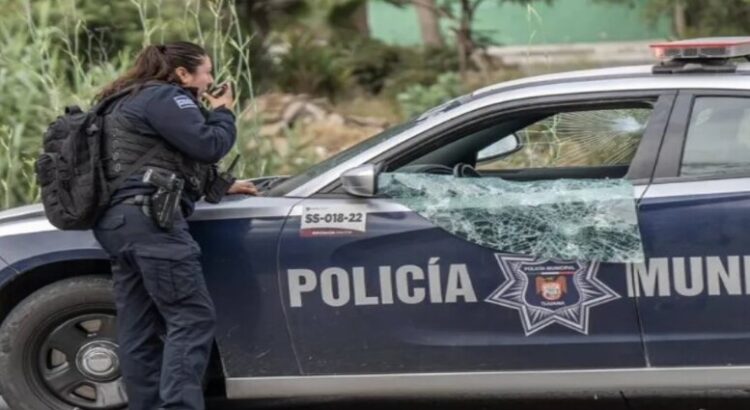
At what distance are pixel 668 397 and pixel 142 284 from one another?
7.79 feet

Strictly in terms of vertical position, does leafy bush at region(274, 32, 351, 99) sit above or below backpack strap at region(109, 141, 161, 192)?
below

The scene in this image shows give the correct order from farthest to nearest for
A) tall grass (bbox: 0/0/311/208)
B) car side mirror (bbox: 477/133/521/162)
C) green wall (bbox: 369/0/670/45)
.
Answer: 1. green wall (bbox: 369/0/670/45)
2. tall grass (bbox: 0/0/311/208)
3. car side mirror (bbox: 477/133/521/162)

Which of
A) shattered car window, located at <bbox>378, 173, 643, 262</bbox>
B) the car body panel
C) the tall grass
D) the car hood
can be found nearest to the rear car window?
shattered car window, located at <bbox>378, 173, 643, 262</bbox>

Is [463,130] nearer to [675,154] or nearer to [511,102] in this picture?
[511,102]

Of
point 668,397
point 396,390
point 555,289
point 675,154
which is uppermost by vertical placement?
point 675,154

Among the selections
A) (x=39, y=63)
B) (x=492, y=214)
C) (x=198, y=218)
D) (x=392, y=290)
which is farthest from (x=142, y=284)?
(x=39, y=63)

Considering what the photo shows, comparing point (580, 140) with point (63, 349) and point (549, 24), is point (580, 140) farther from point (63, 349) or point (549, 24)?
point (549, 24)

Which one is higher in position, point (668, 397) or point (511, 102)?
point (511, 102)

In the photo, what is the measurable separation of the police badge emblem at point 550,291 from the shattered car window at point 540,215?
4 cm

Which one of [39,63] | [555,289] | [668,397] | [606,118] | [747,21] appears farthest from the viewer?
[747,21]

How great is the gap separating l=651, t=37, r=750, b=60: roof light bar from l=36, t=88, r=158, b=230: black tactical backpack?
1.95m

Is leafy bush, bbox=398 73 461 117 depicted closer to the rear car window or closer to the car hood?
the car hood

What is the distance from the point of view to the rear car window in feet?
16.2

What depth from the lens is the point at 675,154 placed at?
4.96 meters
